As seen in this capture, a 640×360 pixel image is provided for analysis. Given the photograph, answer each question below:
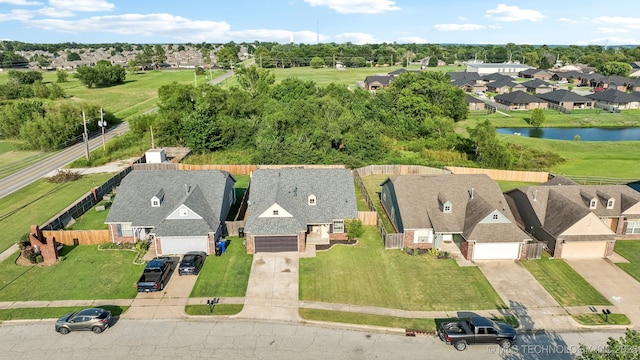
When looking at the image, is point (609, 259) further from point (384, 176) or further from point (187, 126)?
point (187, 126)

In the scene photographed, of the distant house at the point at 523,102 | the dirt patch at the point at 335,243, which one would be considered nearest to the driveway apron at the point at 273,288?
the dirt patch at the point at 335,243

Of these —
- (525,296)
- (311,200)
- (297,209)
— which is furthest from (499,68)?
(525,296)

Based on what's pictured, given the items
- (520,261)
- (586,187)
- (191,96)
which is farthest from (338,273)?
(191,96)

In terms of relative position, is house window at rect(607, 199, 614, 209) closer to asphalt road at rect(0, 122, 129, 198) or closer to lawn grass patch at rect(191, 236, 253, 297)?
lawn grass patch at rect(191, 236, 253, 297)

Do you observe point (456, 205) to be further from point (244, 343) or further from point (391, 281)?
point (244, 343)

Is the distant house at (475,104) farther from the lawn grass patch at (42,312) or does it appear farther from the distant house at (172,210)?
the lawn grass patch at (42,312)
